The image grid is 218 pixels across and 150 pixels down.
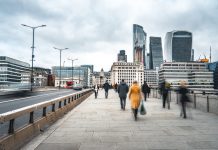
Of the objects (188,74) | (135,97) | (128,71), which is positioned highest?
(128,71)

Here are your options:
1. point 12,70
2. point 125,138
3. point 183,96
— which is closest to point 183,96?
point 183,96

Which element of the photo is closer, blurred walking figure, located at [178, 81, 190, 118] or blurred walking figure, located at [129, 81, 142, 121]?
blurred walking figure, located at [129, 81, 142, 121]

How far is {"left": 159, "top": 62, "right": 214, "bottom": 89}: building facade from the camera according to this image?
139000 millimetres

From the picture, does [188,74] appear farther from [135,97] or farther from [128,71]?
[135,97]

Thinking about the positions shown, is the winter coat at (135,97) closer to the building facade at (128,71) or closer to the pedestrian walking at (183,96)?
the pedestrian walking at (183,96)

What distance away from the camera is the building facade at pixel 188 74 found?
13900cm

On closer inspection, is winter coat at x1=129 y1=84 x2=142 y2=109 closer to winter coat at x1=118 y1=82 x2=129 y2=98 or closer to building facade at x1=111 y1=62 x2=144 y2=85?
winter coat at x1=118 y1=82 x2=129 y2=98

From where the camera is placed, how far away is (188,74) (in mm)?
148625

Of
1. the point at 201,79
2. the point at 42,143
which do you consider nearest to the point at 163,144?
the point at 42,143

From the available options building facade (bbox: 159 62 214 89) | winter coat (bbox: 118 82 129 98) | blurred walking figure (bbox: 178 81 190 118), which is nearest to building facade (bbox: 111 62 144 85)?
building facade (bbox: 159 62 214 89)

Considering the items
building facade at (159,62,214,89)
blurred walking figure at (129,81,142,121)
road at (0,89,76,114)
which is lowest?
road at (0,89,76,114)

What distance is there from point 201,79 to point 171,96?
391ft

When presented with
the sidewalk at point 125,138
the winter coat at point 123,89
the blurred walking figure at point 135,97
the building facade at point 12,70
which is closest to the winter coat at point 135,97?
the blurred walking figure at point 135,97

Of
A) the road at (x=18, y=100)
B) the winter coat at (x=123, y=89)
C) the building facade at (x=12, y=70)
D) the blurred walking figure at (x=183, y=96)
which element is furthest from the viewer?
the building facade at (x=12, y=70)
